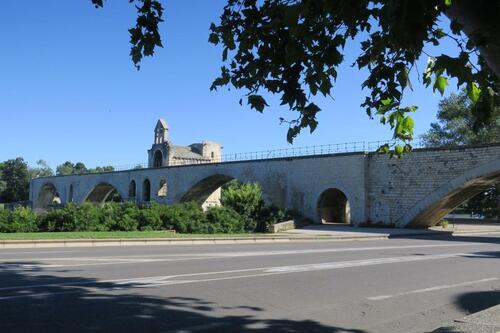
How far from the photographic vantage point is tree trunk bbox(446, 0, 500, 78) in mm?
3268

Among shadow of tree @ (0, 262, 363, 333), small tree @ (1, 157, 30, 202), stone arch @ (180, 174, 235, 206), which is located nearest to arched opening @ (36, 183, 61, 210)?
small tree @ (1, 157, 30, 202)

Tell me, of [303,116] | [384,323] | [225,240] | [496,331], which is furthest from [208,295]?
[225,240]

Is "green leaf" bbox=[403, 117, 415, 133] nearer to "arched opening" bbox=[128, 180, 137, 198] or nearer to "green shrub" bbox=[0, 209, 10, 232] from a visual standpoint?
"green shrub" bbox=[0, 209, 10, 232]

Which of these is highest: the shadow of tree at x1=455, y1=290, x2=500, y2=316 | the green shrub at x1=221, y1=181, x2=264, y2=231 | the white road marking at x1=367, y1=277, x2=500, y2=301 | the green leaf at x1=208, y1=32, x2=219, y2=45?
the green leaf at x1=208, y1=32, x2=219, y2=45

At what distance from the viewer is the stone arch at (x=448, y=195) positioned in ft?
106

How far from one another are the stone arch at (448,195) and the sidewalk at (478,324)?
28228mm

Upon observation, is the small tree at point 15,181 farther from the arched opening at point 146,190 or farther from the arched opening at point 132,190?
the arched opening at point 146,190

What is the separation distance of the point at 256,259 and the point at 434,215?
26659 mm

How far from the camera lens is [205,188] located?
65.4 metres

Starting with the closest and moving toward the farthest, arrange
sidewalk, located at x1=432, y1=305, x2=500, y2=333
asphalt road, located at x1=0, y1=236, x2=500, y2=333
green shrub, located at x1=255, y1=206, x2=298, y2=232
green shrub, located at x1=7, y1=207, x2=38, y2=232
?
1. sidewalk, located at x1=432, y1=305, x2=500, y2=333
2. asphalt road, located at x1=0, y1=236, x2=500, y2=333
3. green shrub, located at x1=7, y1=207, x2=38, y2=232
4. green shrub, located at x1=255, y1=206, x2=298, y2=232

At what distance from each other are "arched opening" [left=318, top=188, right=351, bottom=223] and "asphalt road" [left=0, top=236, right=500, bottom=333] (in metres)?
29.1

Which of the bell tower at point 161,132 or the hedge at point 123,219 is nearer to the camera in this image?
the hedge at point 123,219

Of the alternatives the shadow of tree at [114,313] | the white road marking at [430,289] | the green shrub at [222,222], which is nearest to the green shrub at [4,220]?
the green shrub at [222,222]

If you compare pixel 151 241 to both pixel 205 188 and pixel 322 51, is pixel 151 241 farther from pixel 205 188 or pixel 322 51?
pixel 205 188
